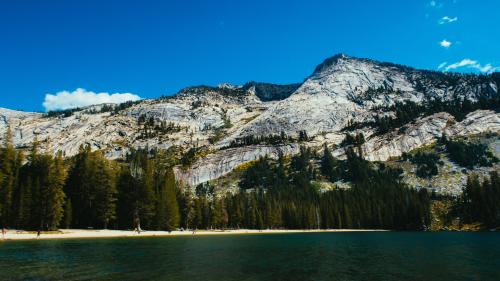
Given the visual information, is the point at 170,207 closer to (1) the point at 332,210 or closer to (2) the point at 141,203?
(2) the point at 141,203

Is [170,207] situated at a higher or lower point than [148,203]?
lower

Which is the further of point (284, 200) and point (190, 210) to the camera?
point (284, 200)

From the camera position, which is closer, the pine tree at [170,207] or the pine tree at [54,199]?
the pine tree at [54,199]

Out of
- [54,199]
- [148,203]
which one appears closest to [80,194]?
[54,199]

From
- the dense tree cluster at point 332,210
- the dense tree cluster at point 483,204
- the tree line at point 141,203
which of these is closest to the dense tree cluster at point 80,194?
the tree line at point 141,203

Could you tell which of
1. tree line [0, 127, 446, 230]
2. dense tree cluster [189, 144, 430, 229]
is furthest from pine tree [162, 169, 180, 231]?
dense tree cluster [189, 144, 430, 229]

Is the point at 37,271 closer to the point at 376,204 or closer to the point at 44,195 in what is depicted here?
the point at 44,195

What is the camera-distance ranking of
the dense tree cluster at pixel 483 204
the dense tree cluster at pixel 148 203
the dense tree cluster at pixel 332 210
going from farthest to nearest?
the dense tree cluster at pixel 332 210
the dense tree cluster at pixel 483 204
the dense tree cluster at pixel 148 203

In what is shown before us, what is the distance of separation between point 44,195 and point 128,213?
94.8ft

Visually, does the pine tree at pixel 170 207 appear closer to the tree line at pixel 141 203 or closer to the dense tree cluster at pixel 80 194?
the dense tree cluster at pixel 80 194

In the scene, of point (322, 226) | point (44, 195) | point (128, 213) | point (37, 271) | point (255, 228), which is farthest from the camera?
point (322, 226)

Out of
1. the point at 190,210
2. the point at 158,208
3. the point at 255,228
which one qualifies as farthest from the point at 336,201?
the point at 158,208

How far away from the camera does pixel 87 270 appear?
3291cm

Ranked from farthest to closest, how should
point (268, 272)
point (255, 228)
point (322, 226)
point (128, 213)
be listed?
point (322, 226), point (255, 228), point (128, 213), point (268, 272)
